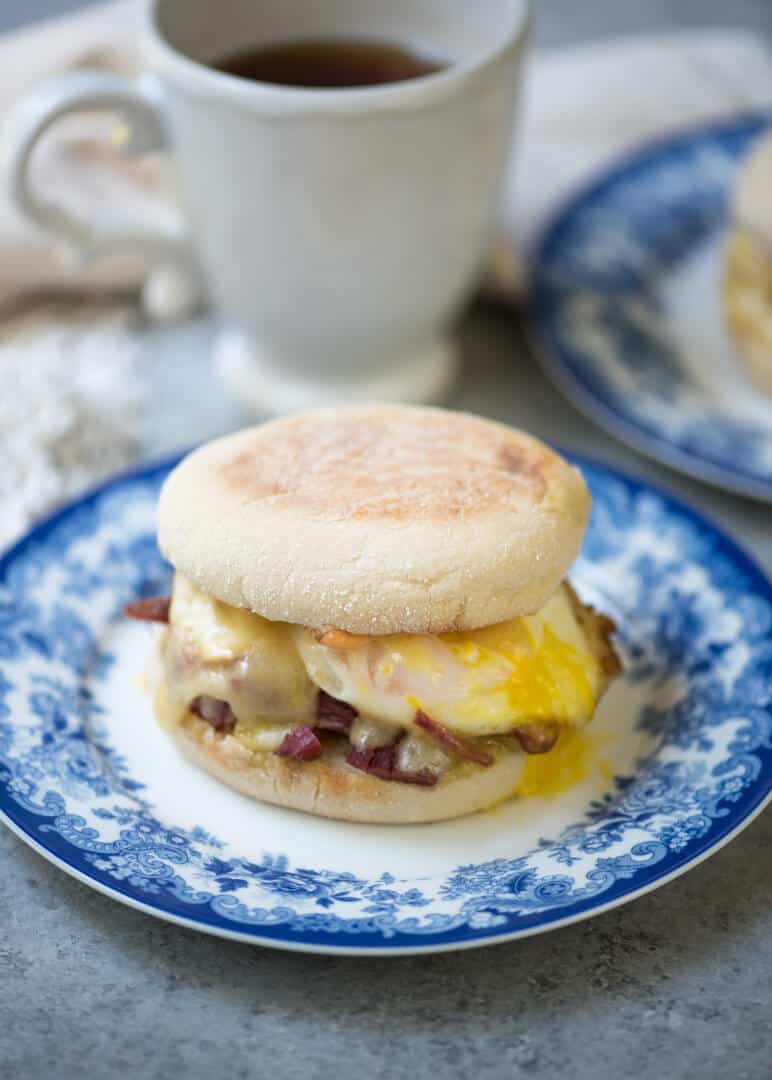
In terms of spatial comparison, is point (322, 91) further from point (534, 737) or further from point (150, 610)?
point (534, 737)

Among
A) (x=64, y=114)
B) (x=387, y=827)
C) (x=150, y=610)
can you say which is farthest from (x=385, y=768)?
(x=64, y=114)

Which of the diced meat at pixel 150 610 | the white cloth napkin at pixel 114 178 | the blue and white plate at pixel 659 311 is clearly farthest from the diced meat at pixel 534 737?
the white cloth napkin at pixel 114 178

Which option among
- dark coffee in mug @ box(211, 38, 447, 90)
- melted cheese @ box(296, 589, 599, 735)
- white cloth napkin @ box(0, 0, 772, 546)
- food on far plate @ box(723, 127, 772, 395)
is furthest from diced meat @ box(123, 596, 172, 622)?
food on far plate @ box(723, 127, 772, 395)

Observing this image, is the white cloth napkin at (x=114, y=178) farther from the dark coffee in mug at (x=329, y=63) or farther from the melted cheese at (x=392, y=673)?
the melted cheese at (x=392, y=673)

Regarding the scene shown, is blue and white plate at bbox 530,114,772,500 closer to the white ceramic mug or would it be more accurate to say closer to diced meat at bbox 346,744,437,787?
the white ceramic mug

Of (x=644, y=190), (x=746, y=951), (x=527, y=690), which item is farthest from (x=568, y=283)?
(x=746, y=951)

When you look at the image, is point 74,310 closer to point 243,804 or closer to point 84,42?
point 84,42
